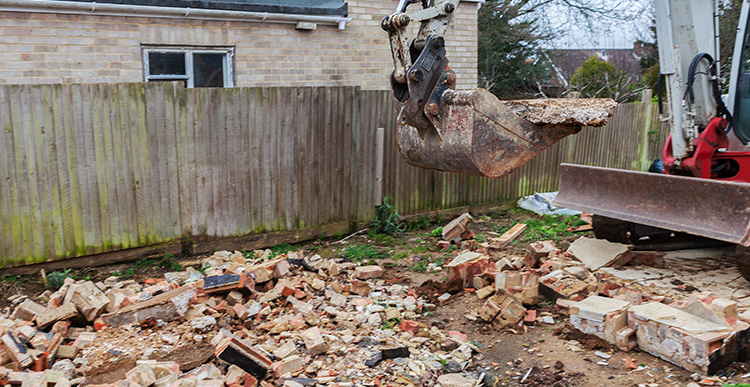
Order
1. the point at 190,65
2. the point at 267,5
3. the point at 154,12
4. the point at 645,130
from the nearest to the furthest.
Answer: the point at 154,12, the point at 190,65, the point at 267,5, the point at 645,130

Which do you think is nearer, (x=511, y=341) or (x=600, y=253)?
(x=511, y=341)

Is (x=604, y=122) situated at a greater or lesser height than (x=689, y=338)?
greater

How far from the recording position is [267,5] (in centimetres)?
909

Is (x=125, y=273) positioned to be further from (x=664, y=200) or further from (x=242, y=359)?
(x=664, y=200)

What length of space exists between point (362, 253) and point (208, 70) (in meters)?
3.98

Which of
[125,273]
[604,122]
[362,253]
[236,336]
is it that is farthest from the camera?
[362,253]

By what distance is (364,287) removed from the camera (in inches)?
233

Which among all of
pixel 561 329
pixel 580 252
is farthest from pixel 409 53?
pixel 580 252

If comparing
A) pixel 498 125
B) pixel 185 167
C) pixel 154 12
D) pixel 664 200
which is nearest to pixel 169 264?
pixel 185 167

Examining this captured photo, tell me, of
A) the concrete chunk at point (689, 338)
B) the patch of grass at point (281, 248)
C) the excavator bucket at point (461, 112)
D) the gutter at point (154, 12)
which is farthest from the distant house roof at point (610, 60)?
the concrete chunk at point (689, 338)

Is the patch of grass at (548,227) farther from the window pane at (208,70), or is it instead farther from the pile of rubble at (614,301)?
the window pane at (208,70)

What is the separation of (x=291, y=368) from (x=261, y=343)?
1.90 ft

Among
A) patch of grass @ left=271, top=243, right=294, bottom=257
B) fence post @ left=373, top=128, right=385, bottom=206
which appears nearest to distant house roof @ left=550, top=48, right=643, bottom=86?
fence post @ left=373, top=128, right=385, bottom=206

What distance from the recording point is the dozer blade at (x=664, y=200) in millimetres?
5379
